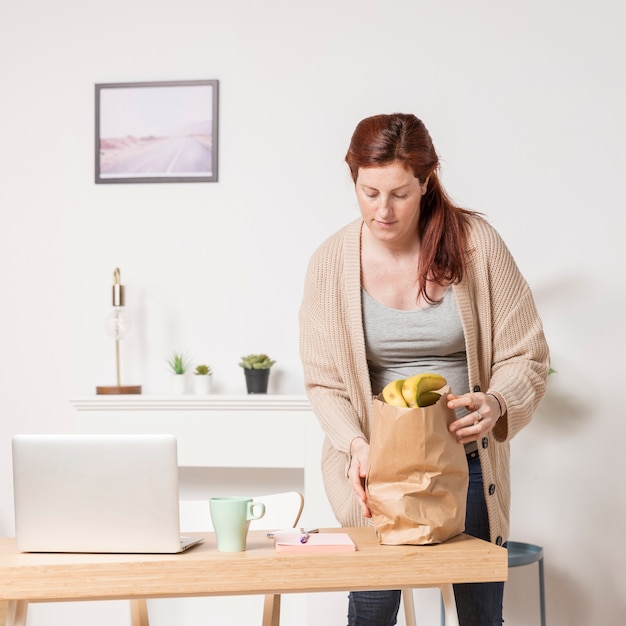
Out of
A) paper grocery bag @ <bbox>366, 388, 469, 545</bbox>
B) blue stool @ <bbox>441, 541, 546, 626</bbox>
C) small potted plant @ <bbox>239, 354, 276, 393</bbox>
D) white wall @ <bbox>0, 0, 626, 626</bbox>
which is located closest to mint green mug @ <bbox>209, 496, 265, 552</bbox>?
paper grocery bag @ <bbox>366, 388, 469, 545</bbox>

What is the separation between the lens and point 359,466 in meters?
1.46

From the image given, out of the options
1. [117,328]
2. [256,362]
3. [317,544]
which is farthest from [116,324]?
[317,544]

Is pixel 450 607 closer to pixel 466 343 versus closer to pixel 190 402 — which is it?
pixel 466 343

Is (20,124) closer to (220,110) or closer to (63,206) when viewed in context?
(63,206)

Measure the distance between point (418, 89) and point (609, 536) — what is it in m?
1.53

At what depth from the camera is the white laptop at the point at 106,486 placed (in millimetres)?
1245

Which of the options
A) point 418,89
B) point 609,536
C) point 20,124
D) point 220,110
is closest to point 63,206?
point 20,124

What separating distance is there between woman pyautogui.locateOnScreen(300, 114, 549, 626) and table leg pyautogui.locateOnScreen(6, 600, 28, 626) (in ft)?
1.93

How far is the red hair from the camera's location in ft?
5.20

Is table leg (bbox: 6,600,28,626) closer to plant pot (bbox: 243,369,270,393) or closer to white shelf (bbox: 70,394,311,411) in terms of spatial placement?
white shelf (bbox: 70,394,311,411)

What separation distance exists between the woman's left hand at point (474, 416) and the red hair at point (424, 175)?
0.95 ft

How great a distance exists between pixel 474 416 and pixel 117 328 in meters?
1.70

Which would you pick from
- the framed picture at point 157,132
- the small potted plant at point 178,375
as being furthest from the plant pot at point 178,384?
the framed picture at point 157,132

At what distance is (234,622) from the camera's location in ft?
9.49
